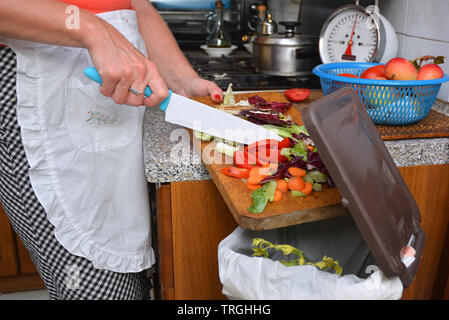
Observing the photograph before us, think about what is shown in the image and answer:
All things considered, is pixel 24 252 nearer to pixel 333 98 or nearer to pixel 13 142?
pixel 13 142

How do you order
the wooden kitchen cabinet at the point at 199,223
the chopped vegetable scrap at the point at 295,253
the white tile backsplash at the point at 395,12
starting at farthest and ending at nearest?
the white tile backsplash at the point at 395,12 → the wooden kitchen cabinet at the point at 199,223 → the chopped vegetable scrap at the point at 295,253

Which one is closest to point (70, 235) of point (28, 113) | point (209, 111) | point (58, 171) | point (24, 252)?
point (58, 171)

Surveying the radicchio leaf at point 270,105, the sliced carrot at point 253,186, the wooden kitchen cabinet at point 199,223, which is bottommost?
the wooden kitchen cabinet at point 199,223

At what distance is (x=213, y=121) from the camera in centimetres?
94

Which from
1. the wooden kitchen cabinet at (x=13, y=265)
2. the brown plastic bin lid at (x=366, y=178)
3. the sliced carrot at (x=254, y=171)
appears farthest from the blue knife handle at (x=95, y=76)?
the wooden kitchen cabinet at (x=13, y=265)

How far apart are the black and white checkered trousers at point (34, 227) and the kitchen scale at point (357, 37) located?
865 mm

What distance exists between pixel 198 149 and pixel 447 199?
60 centimetres

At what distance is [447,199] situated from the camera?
1076 mm

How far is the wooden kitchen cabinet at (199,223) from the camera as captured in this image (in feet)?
3.15

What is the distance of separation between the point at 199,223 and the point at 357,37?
0.73 metres

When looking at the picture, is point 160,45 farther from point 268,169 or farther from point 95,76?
point 268,169

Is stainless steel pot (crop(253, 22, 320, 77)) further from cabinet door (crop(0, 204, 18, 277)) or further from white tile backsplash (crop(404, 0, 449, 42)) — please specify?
cabinet door (crop(0, 204, 18, 277))

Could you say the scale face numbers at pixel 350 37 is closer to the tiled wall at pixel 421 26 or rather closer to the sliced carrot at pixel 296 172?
the tiled wall at pixel 421 26

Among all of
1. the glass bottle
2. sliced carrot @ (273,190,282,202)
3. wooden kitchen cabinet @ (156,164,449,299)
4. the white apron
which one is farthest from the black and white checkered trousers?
the glass bottle
